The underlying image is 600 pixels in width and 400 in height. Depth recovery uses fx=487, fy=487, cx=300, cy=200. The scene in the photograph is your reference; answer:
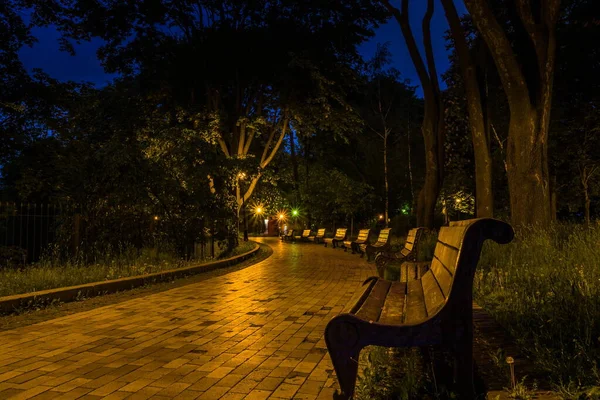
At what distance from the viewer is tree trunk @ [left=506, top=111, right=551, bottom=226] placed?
35.6 ft

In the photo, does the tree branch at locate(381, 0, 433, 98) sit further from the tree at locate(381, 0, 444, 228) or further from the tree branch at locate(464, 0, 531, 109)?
the tree branch at locate(464, 0, 531, 109)

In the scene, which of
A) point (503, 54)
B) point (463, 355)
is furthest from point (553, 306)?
point (503, 54)

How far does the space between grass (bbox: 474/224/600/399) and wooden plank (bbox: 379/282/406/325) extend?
96cm

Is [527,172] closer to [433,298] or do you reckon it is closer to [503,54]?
[503,54]

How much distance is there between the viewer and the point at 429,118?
17453mm

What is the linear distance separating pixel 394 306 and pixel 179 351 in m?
2.27

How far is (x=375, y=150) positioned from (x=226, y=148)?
919 inches

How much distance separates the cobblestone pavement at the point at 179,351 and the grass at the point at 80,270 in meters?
1.56

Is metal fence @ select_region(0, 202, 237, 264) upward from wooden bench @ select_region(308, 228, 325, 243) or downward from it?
upward

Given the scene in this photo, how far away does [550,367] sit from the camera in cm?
326

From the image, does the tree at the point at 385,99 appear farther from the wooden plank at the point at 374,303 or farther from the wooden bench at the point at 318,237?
the wooden plank at the point at 374,303

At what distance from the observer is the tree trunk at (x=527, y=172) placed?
10.9m

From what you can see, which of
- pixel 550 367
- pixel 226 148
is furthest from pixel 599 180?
pixel 550 367

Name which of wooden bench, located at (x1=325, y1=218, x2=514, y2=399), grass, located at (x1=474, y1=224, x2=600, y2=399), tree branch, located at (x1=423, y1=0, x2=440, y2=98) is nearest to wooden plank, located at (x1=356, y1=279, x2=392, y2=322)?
wooden bench, located at (x1=325, y1=218, x2=514, y2=399)
